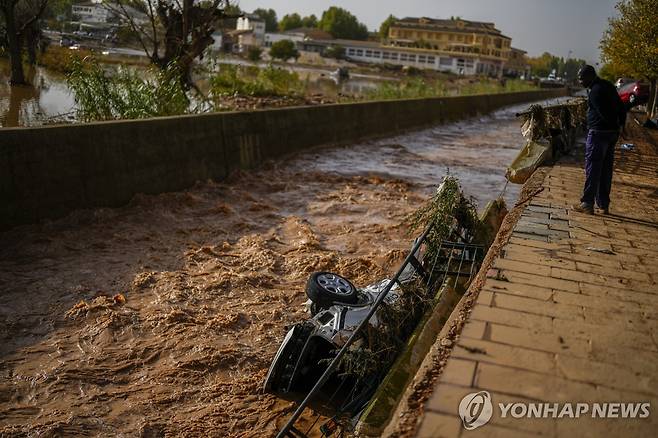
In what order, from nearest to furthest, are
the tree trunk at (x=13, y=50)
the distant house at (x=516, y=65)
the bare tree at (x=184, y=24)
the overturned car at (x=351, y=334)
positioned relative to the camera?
the overturned car at (x=351, y=334) < the bare tree at (x=184, y=24) < the tree trunk at (x=13, y=50) < the distant house at (x=516, y=65)

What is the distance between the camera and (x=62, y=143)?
25.6 feet

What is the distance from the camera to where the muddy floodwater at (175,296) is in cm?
431

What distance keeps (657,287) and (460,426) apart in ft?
8.81

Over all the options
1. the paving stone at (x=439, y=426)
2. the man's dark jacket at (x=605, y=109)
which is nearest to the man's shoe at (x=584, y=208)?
the man's dark jacket at (x=605, y=109)

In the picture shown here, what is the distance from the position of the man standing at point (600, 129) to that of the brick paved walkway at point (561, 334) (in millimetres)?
782

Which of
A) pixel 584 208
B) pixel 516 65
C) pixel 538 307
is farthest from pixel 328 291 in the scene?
pixel 516 65

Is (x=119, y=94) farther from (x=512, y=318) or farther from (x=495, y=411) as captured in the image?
(x=495, y=411)

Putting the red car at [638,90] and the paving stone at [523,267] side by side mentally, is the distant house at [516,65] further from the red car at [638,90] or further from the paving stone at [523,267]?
the paving stone at [523,267]

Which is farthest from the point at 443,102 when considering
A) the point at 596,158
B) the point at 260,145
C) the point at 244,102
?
the point at 596,158

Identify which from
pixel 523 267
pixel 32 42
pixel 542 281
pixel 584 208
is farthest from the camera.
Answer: pixel 32 42

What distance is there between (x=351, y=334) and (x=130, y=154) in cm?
583

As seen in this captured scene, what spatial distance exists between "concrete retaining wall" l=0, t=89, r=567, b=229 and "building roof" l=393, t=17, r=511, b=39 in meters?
98.4

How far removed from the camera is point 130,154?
900 centimetres

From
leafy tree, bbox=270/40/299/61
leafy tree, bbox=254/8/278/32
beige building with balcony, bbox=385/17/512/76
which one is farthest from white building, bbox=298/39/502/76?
leafy tree, bbox=254/8/278/32
